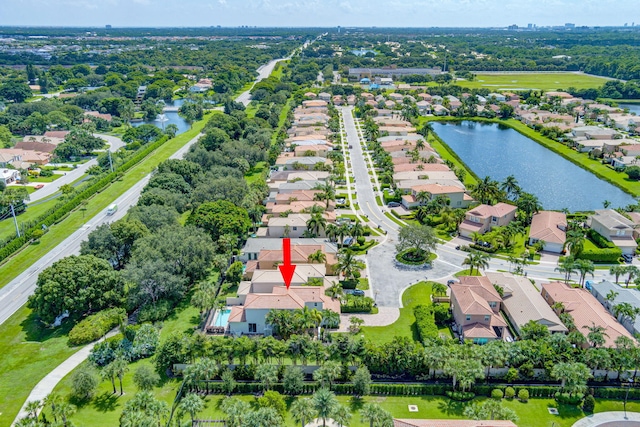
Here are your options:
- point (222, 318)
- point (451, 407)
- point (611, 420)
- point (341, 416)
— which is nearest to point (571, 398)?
point (611, 420)

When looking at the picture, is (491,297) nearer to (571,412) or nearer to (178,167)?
(571,412)

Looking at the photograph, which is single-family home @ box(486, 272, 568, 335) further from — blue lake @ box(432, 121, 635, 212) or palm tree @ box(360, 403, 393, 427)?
blue lake @ box(432, 121, 635, 212)

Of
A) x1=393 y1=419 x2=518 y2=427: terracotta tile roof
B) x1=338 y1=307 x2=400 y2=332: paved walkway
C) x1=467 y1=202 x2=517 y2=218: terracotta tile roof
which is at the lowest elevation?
x1=338 y1=307 x2=400 y2=332: paved walkway

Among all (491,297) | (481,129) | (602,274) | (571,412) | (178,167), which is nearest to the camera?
(571,412)

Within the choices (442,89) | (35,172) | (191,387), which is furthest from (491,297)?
(442,89)

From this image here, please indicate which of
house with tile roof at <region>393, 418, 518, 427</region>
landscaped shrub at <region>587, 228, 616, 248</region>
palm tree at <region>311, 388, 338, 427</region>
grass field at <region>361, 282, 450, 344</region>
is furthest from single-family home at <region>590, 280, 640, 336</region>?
palm tree at <region>311, 388, 338, 427</region>

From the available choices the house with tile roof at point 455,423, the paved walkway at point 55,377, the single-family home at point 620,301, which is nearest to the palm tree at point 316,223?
the paved walkway at point 55,377

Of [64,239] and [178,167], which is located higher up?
[178,167]
